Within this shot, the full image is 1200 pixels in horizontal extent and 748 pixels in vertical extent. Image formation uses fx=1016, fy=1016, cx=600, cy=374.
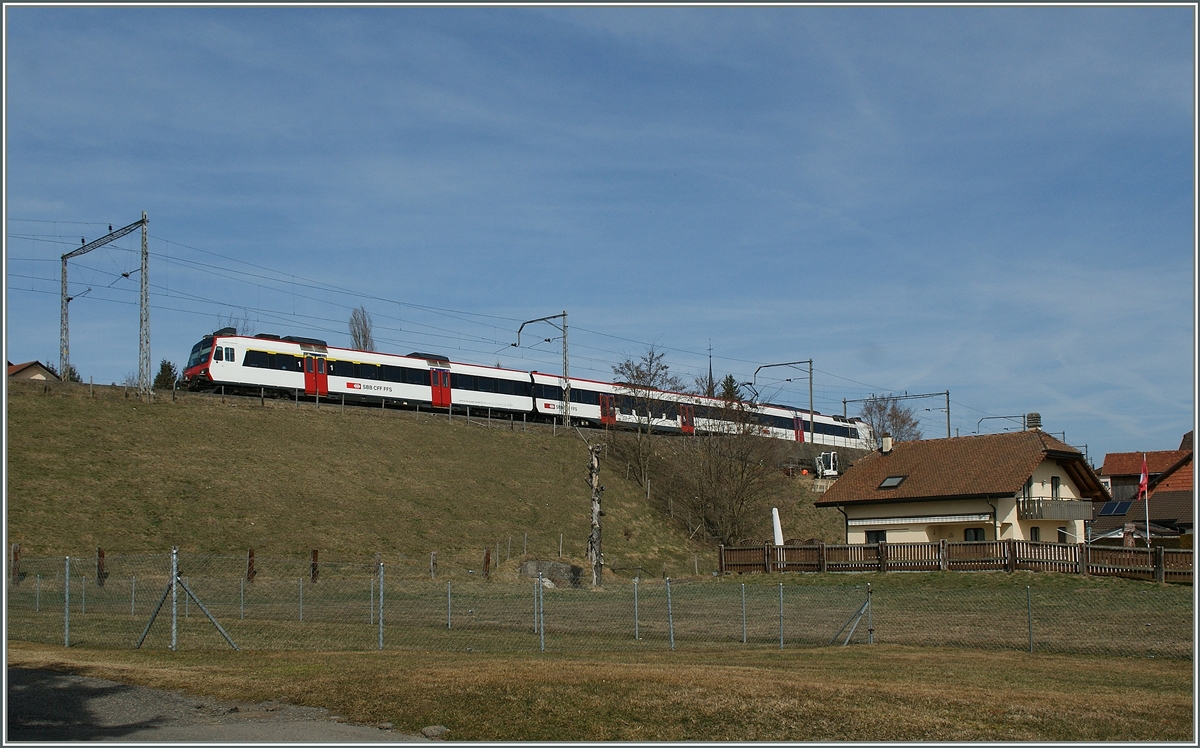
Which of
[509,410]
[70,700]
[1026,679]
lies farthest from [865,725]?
[509,410]

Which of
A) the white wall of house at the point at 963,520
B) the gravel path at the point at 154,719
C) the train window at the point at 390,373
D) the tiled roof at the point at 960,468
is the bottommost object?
the white wall of house at the point at 963,520

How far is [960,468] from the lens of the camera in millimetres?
41375

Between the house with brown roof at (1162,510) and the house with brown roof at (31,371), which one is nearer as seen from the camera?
the house with brown roof at (1162,510)

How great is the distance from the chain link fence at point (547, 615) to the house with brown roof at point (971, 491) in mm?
9856

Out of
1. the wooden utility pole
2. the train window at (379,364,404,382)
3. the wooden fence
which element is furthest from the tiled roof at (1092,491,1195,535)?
the train window at (379,364,404,382)

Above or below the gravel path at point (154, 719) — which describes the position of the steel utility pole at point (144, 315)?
above

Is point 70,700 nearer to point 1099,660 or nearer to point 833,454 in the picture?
point 1099,660

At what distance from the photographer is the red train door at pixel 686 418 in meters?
67.4

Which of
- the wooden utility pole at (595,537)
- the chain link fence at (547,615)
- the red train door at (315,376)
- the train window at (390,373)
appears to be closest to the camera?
the chain link fence at (547,615)

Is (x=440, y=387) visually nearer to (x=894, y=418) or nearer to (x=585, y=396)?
(x=585, y=396)

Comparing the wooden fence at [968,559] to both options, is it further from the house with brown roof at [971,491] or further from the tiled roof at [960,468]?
the tiled roof at [960,468]

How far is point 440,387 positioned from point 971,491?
31.3 metres

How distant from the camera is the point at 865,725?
1034 cm

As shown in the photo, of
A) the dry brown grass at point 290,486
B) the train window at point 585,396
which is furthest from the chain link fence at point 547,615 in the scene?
the train window at point 585,396
